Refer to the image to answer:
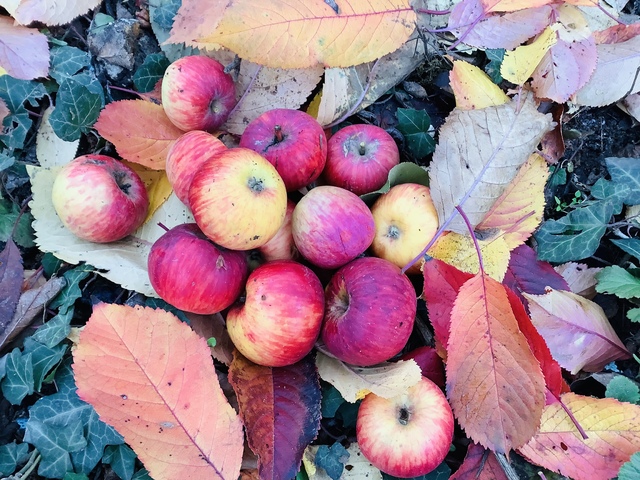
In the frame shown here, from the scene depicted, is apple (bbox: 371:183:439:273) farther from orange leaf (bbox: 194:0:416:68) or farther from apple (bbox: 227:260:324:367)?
orange leaf (bbox: 194:0:416:68)

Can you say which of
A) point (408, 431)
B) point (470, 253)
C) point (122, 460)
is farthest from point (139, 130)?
point (408, 431)

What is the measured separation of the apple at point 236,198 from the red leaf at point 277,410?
1.53ft

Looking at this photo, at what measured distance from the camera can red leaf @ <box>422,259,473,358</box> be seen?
175cm

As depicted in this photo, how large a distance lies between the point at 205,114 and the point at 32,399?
120 centimetres

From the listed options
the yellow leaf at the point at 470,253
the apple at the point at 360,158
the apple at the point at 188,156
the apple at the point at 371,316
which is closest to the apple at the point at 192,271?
the apple at the point at 188,156

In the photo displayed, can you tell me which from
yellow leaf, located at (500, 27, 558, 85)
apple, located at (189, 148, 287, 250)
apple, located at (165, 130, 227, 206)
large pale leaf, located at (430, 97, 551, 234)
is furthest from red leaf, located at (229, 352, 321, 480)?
yellow leaf, located at (500, 27, 558, 85)

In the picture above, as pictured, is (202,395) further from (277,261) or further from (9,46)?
(9,46)

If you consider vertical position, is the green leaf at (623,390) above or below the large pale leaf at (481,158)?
below

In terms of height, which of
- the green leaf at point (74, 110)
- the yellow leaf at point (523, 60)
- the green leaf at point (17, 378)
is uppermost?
the yellow leaf at point (523, 60)

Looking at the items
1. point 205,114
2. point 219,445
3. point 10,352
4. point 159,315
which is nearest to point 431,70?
point 205,114

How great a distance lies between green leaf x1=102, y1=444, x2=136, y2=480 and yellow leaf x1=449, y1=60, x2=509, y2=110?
1724mm

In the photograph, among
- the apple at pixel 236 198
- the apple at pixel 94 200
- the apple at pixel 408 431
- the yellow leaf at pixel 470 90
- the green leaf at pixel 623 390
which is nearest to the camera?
the apple at pixel 236 198

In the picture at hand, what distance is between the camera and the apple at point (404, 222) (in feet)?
5.90

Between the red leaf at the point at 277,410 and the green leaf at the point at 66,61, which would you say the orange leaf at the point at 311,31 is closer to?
the green leaf at the point at 66,61
